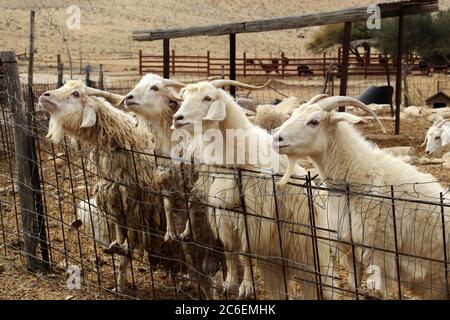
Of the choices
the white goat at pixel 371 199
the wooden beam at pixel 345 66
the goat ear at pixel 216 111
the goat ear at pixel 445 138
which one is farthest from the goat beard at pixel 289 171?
the wooden beam at pixel 345 66

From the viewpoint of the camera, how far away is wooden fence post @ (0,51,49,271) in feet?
18.2

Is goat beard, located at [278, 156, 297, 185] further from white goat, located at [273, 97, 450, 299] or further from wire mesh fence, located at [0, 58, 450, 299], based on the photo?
wire mesh fence, located at [0, 58, 450, 299]

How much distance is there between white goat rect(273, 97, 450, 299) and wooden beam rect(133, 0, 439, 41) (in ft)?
21.5

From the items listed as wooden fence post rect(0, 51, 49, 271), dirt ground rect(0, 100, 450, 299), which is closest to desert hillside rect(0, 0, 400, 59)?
dirt ground rect(0, 100, 450, 299)

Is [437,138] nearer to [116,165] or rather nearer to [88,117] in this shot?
[116,165]

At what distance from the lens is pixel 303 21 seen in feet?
39.3

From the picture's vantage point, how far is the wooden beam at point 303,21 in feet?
37.4

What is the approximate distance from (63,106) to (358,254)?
2728 millimetres

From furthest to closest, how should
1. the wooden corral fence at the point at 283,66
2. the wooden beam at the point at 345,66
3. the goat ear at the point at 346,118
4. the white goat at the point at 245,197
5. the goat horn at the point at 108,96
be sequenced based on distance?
1. the wooden corral fence at the point at 283,66
2. the wooden beam at the point at 345,66
3. the goat horn at the point at 108,96
4. the white goat at the point at 245,197
5. the goat ear at the point at 346,118

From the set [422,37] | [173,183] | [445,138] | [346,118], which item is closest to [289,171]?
[346,118]

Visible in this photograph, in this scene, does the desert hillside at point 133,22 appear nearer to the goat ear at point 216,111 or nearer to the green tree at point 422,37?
the green tree at point 422,37

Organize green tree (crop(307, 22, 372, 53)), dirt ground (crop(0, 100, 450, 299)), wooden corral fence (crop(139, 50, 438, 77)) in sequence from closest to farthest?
dirt ground (crop(0, 100, 450, 299))
wooden corral fence (crop(139, 50, 438, 77))
green tree (crop(307, 22, 372, 53))

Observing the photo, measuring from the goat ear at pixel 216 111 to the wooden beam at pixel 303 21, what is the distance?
6505 millimetres

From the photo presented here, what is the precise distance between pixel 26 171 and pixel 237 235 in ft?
6.18
